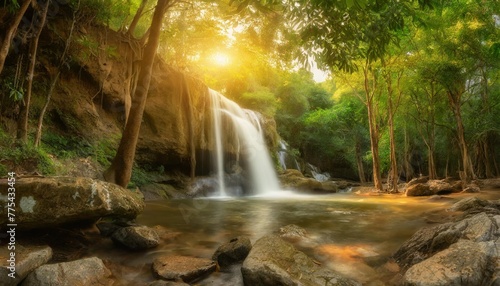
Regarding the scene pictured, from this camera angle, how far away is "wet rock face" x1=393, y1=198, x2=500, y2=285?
310 cm

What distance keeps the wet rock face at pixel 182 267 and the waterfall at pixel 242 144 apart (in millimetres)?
12257

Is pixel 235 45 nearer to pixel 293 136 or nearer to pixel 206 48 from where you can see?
pixel 206 48

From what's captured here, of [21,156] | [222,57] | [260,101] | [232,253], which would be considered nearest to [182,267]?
[232,253]

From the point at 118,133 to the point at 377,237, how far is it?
36.9 feet

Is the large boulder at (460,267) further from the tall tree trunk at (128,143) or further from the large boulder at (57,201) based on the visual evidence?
the tall tree trunk at (128,143)

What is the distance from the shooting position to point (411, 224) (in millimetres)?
6926

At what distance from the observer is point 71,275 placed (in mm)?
3584

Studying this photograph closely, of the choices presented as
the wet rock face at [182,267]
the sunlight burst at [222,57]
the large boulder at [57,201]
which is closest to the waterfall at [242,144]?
the sunlight burst at [222,57]

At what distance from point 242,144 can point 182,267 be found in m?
15.1

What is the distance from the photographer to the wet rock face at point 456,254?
310 cm

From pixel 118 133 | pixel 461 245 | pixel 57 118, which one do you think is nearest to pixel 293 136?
pixel 118 133

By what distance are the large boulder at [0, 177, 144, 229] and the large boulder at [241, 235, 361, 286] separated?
2616 mm

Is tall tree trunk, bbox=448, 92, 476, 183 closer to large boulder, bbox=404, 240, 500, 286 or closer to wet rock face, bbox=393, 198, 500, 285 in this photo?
wet rock face, bbox=393, 198, 500, 285

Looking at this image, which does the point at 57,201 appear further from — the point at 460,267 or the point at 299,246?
the point at 460,267
